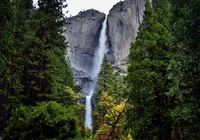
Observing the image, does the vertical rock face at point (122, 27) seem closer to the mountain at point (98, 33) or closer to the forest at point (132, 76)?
the mountain at point (98, 33)

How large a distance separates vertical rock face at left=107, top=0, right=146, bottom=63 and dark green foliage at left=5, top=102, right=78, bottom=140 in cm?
6747

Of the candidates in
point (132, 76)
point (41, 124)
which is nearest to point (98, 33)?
point (132, 76)

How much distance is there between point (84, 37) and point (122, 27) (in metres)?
14.4

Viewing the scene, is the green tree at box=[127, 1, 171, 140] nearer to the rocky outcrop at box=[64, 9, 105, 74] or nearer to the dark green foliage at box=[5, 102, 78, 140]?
the dark green foliage at box=[5, 102, 78, 140]

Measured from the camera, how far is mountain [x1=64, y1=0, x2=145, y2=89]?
81544 mm

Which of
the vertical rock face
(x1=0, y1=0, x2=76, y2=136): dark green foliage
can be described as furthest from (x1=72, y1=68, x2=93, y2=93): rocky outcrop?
(x1=0, y1=0, x2=76, y2=136): dark green foliage

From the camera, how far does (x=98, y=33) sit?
87.1m

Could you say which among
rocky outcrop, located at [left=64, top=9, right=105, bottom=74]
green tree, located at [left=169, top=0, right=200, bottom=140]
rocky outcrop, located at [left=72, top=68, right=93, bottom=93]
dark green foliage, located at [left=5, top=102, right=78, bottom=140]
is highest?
rocky outcrop, located at [left=64, top=9, right=105, bottom=74]

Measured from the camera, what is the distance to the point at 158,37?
1549cm

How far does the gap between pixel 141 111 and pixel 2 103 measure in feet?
31.0

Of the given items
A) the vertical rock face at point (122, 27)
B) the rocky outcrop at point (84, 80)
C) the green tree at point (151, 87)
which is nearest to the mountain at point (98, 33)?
the vertical rock face at point (122, 27)

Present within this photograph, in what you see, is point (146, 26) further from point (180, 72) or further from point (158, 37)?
point (180, 72)

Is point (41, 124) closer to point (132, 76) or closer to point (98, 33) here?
point (132, 76)

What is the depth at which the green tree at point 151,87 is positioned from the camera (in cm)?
1449
